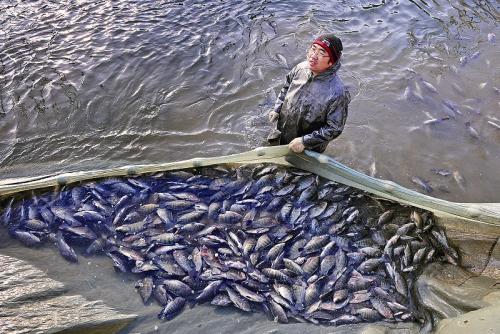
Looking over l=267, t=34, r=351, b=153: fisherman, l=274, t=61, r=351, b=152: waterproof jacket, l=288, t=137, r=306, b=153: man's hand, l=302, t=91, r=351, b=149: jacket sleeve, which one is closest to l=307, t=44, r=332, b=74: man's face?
l=267, t=34, r=351, b=153: fisherman

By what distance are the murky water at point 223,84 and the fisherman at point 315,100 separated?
167 cm

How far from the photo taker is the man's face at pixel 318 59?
4480 mm

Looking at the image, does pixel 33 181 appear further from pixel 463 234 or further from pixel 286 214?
pixel 463 234

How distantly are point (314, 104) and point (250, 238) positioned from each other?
177 cm

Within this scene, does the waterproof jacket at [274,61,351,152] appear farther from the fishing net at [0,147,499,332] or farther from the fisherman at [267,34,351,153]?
the fishing net at [0,147,499,332]

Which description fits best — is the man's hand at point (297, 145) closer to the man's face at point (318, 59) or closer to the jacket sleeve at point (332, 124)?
the jacket sleeve at point (332, 124)

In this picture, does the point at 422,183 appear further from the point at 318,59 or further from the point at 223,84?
the point at 223,84

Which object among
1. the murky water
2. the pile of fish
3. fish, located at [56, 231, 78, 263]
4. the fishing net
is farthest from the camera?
the murky water

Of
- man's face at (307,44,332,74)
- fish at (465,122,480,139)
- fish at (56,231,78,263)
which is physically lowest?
fish at (465,122,480,139)

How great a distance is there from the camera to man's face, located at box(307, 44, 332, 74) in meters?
4.48

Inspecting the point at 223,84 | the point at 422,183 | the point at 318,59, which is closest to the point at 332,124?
the point at 318,59

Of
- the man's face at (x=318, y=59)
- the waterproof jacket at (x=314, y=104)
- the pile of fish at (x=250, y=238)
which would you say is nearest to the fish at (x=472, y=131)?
the pile of fish at (x=250, y=238)

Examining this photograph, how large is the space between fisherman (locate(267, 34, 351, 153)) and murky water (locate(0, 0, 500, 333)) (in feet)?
5.49

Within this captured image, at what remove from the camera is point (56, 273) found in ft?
14.4
